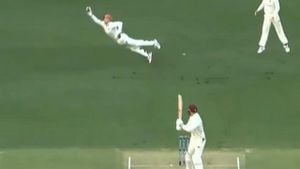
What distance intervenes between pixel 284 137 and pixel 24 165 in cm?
700

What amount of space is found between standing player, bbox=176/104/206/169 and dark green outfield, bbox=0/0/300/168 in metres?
2.81

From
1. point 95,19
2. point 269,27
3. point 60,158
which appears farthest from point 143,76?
point 60,158

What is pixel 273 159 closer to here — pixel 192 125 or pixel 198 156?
pixel 198 156

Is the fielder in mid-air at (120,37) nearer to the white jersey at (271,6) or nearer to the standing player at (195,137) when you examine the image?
the white jersey at (271,6)

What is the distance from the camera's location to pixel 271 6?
32.2 metres

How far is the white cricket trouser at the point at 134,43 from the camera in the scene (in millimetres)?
31772

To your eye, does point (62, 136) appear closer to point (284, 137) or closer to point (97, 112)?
point (97, 112)

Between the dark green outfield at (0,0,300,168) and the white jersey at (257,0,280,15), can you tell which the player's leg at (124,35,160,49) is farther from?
the white jersey at (257,0,280,15)

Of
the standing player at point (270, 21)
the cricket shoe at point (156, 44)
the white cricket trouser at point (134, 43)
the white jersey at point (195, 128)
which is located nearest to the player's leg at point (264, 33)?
the standing player at point (270, 21)

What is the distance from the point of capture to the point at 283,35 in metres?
32.8

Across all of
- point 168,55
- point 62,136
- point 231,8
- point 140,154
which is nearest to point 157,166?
point 140,154

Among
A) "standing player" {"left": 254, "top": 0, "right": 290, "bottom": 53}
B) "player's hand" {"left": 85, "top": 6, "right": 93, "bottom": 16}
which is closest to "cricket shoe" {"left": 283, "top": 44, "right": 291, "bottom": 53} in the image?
"standing player" {"left": 254, "top": 0, "right": 290, "bottom": 53}

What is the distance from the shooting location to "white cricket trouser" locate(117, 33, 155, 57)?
31.8 m

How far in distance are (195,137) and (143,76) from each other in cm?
582
